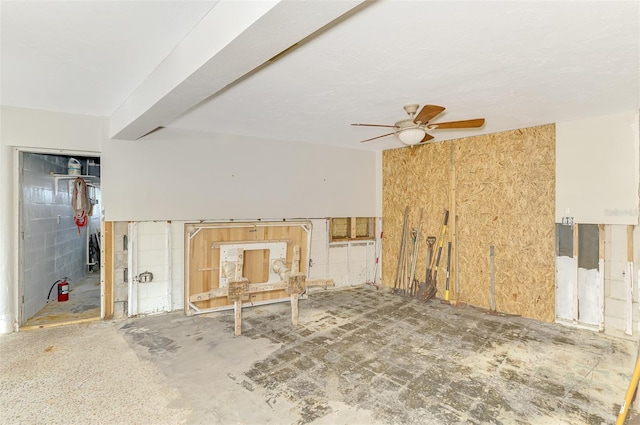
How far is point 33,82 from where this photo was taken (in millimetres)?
2918

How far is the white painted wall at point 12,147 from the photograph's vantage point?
11.8 feet

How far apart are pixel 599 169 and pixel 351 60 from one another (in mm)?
3410

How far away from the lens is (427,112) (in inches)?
115

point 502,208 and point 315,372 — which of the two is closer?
point 315,372

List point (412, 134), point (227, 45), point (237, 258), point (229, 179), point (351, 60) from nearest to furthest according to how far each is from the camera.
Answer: point (227, 45), point (351, 60), point (412, 134), point (237, 258), point (229, 179)

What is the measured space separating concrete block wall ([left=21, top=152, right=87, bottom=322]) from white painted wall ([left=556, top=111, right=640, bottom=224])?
6.70 metres

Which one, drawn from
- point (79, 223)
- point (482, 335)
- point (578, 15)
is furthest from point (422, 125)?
point (79, 223)

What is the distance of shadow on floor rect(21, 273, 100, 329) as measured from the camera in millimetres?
3984

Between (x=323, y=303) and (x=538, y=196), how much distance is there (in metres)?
3.38

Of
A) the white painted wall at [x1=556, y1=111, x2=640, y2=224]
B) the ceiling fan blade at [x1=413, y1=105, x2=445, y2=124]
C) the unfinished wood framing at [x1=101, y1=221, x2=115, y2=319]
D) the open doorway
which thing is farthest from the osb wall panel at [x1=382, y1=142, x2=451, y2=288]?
the open doorway

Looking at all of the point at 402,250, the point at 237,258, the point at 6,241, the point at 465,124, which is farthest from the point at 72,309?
the point at 465,124

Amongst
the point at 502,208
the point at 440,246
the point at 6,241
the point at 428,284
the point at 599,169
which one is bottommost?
the point at 428,284

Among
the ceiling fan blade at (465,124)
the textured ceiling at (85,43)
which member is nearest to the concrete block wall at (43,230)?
the textured ceiling at (85,43)

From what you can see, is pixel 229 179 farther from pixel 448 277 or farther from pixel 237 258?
pixel 448 277
